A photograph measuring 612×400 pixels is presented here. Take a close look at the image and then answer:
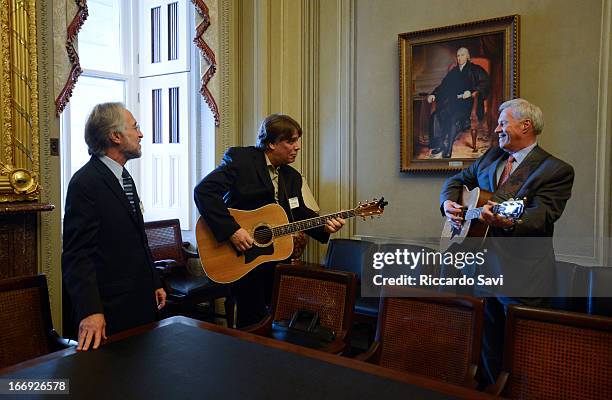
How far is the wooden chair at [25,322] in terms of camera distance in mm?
1909

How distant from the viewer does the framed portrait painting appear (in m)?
3.62

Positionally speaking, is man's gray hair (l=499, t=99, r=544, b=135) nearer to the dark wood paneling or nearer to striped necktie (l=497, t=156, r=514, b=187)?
striped necktie (l=497, t=156, r=514, b=187)

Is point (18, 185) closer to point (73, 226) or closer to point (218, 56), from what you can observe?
point (73, 226)

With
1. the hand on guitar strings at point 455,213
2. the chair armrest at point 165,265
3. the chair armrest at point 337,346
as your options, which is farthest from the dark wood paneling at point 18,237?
the hand on guitar strings at point 455,213

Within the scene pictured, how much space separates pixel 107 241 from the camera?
6.35ft

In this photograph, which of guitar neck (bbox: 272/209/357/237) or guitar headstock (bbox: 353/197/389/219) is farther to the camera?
guitar headstock (bbox: 353/197/389/219)

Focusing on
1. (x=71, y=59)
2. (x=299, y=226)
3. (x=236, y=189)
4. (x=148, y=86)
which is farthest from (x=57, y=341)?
(x=148, y=86)

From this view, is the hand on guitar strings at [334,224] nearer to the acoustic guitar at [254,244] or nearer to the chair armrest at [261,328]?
the acoustic guitar at [254,244]

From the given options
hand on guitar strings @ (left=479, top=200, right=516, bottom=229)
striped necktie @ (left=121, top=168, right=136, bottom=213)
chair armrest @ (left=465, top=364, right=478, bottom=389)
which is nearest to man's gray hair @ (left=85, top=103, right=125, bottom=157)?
striped necktie @ (left=121, top=168, right=136, bottom=213)

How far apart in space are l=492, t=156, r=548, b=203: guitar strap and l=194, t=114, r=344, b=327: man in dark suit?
899mm

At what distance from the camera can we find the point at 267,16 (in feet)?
14.6

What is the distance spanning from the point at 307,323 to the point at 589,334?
109 cm

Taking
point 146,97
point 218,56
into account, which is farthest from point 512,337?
point 146,97

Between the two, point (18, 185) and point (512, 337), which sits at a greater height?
point (18, 185)
